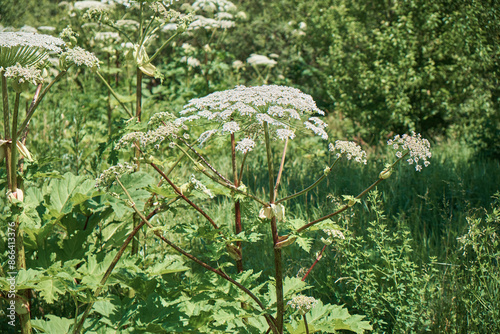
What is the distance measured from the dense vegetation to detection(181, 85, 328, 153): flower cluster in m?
0.01

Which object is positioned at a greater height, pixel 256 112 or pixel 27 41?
pixel 27 41

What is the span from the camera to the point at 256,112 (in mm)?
1791

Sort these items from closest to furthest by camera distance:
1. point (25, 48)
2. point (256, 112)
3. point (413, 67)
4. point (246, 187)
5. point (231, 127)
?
point (231, 127)
point (256, 112)
point (246, 187)
point (25, 48)
point (413, 67)

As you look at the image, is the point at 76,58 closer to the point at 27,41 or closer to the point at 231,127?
the point at 27,41

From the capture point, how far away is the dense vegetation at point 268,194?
1.91 meters

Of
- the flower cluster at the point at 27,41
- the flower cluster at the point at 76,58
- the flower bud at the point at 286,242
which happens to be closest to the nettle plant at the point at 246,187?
the flower bud at the point at 286,242

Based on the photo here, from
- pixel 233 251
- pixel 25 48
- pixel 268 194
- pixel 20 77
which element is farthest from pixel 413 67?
pixel 20 77

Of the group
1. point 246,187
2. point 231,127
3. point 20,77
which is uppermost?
point 20,77

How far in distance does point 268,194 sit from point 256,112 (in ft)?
8.99

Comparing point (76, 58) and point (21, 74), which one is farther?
point (76, 58)

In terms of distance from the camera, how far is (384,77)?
251 inches

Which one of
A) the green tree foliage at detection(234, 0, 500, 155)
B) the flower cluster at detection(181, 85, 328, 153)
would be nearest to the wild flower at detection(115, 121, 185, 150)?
the flower cluster at detection(181, 85, 328, 153)

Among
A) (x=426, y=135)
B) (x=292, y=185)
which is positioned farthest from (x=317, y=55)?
(x=292, y=185)

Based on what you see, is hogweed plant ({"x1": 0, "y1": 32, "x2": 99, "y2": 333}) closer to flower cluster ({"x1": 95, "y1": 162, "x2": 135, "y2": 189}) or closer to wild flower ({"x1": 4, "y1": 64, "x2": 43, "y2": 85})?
wild flower ({"x1": 4, "y1": 64, "x2": 43, "y2": 85})
